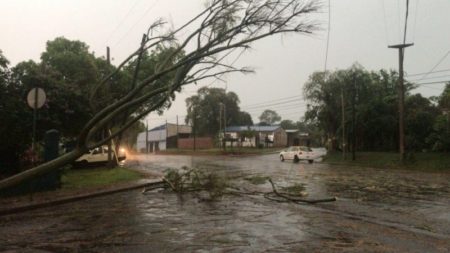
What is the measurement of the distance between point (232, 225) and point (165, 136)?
281ft

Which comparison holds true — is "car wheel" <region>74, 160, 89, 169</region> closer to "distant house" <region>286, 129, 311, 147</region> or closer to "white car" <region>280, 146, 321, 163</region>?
"white car" <region>280, 146, 321, 163</region>

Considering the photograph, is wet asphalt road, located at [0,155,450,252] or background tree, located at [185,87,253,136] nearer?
wet asphalt road, located at [0,155,450,252]

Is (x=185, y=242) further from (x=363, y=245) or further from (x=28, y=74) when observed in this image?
(x=28, y=74)

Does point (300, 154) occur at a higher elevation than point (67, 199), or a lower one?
higher

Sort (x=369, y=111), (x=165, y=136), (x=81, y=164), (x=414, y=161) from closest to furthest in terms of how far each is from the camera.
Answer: (x=81, y=164) → (x=414, y=161) → (x=369, y=111) → (x=165, y=136)

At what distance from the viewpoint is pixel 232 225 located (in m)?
9.76

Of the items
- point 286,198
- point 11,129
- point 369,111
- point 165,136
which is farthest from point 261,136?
point 286,198

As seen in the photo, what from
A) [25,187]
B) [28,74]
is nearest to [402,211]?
[25,187]

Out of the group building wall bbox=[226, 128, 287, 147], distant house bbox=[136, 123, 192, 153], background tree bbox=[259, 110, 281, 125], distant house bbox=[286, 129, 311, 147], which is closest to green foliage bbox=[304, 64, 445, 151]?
building wall bbox=[226, 128, 287, 147]

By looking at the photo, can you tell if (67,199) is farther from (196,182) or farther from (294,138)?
(294,138)

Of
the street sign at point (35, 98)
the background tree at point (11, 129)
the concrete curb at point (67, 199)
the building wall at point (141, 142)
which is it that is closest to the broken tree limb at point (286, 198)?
the concrete curb at point (67, 199)

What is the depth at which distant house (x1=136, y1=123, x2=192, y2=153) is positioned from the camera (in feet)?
308

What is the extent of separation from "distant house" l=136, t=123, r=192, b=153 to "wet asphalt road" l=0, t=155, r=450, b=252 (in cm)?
7801

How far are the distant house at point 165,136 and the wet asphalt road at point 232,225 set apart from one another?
78.0m
